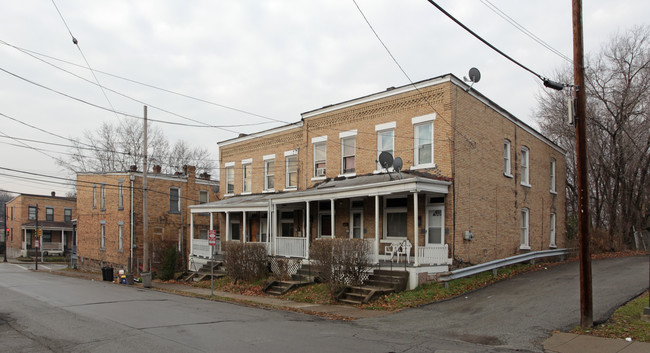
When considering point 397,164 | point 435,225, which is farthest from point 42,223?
point 435,225

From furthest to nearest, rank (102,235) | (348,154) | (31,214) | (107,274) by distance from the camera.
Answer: (31,214) → (102,235) → (107,274) → (348,154)

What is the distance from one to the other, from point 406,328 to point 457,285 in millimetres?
5660

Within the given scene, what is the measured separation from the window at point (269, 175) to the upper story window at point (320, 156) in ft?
13.4

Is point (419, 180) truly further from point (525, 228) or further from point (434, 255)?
point (525, 228)

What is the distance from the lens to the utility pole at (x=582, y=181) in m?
10.2

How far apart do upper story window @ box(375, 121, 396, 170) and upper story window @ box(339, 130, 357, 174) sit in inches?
52.5

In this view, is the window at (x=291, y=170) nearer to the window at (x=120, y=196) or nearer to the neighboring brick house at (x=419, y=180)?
the neighboring brick house at (x=419, y=180)

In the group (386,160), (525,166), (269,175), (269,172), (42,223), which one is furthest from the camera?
(42,223)

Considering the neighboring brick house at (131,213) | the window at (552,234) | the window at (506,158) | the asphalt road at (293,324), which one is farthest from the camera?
the neighboring brick house at (131,213)

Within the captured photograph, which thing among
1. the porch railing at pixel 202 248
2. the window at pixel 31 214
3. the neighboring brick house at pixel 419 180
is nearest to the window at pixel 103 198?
the porch railing at pixel 202 248

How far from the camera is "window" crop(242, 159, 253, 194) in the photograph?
28.0 m

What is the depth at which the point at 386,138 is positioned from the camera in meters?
20.0

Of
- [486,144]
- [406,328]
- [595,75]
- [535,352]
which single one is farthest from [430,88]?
[595,75]

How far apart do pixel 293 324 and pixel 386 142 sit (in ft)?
34.3
